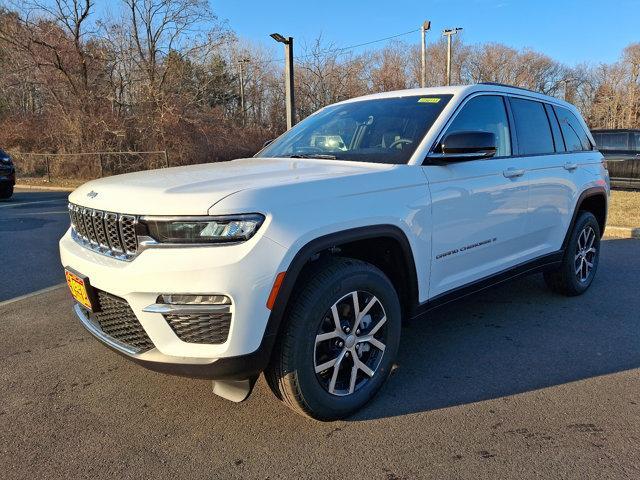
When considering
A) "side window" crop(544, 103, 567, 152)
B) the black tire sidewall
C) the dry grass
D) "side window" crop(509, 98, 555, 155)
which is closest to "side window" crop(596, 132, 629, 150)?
the dry grass

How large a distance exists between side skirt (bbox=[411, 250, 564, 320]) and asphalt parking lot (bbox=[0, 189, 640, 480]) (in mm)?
466

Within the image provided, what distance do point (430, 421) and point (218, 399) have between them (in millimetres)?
1249

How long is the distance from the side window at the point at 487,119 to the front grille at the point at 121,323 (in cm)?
223

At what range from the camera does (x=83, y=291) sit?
2.68 metres

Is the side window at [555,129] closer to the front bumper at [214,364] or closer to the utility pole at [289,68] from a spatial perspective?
the front bumper at [214,364]

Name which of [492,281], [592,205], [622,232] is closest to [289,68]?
[622,232]

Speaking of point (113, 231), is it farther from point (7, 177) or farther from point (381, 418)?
point (7, 177)

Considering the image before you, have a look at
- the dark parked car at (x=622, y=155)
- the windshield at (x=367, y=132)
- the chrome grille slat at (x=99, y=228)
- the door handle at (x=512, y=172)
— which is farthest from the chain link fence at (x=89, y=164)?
the chrome grille slat at (x=99, y=228)

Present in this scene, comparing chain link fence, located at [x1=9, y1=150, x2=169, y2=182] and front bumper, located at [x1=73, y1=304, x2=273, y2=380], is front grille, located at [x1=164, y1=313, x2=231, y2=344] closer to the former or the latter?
front bumper, located at [x1=73, y1=304, x2=273, y2=380]

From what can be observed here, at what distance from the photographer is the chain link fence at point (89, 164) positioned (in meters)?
20.4

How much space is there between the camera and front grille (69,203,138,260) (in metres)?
2.42

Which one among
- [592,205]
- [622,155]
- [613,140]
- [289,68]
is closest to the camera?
[592,205]

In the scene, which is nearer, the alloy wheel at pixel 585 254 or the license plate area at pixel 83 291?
the license plate area at pixel 83 291

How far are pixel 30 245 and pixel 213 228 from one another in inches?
266
